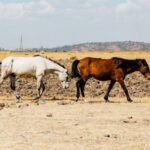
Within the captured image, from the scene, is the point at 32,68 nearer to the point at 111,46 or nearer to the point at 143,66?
the point at 143,66

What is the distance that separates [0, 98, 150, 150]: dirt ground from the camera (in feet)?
38.4

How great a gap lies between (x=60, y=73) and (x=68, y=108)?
4.34 meters

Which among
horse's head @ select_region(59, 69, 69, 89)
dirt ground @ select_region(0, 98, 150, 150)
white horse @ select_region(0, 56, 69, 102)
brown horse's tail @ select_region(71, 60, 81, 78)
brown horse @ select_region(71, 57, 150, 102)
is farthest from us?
horse's head @ select_region(59, 69, 69, 89)

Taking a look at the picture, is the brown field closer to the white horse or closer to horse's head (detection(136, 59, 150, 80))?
the white horse

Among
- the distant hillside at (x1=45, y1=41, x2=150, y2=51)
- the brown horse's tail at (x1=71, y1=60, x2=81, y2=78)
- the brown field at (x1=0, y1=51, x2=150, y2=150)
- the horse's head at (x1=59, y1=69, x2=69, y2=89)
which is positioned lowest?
the brown field at (x1=0, y1=51, x2=150, y2=150)

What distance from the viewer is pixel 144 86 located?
27.1m

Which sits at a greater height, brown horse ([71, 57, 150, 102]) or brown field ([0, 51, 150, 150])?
brown horse ([71, 57, 150, 102])

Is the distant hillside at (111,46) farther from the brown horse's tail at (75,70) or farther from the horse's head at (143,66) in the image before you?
the brown horse's tail at (75,70)

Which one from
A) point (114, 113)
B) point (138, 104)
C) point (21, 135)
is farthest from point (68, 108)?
point (21, 135)

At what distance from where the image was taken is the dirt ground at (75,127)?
11.7 m

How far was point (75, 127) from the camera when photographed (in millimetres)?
14070

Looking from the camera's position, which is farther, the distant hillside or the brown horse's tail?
the distant hillside

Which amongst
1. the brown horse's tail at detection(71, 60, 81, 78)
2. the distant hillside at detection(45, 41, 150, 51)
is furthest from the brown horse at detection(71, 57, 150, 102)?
the distant hillside at detection(45, 41, 150, 51)

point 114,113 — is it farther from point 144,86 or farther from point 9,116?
point 144,86
